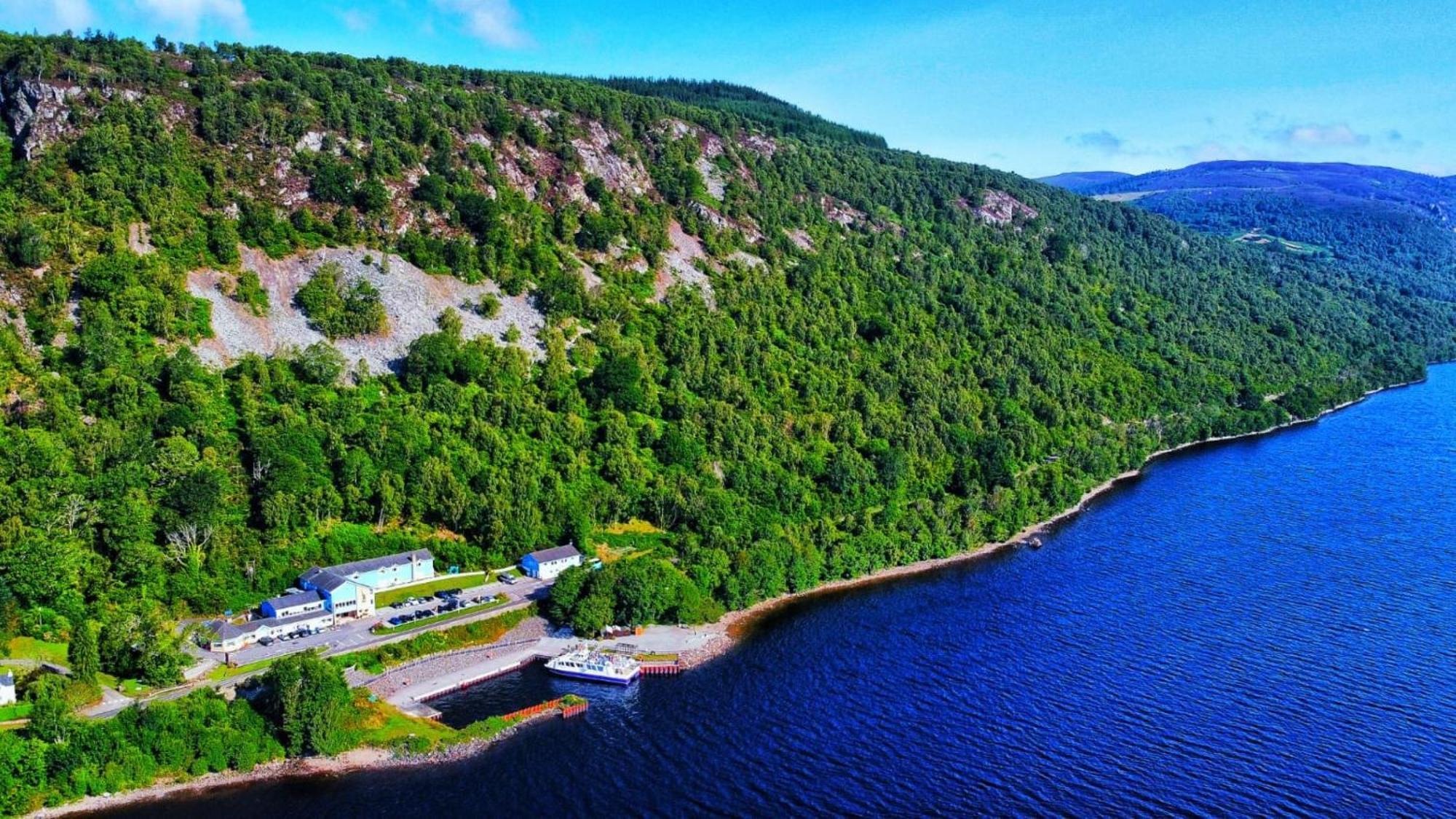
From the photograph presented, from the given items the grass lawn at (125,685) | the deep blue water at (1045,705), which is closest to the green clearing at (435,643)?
the deep blue water at (1045,705)

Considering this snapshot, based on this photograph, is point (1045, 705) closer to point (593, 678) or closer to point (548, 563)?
point (593, 678)

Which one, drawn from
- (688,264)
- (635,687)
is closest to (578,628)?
(635,687)

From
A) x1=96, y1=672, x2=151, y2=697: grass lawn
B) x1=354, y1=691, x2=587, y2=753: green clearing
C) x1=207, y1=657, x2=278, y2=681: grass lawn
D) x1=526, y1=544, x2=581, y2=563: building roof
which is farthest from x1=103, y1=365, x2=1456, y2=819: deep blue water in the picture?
x1=526, y1=544, x2=581, y2=563: building roof

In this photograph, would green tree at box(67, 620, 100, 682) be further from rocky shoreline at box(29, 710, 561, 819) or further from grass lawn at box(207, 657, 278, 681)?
rocky shoreline at box(29, 710, 561, 819)

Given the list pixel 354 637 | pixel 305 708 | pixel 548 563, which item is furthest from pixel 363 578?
pixel 305 708

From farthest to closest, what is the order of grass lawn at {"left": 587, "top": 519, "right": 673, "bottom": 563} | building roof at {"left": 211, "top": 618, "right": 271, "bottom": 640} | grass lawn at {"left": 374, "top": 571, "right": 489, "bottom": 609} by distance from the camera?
grass lawn at {"left": 587, "top": 519, "right": 673, "bottom": 563} → grass lawn at {"left": 374, "top": 571, "right": 489, "bottom": 609} → building roof at {"left": 211, "top": 618, "right": 271, "bottom": 640}

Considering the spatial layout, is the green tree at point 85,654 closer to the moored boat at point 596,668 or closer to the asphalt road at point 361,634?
the asphalt road at point 361,634
